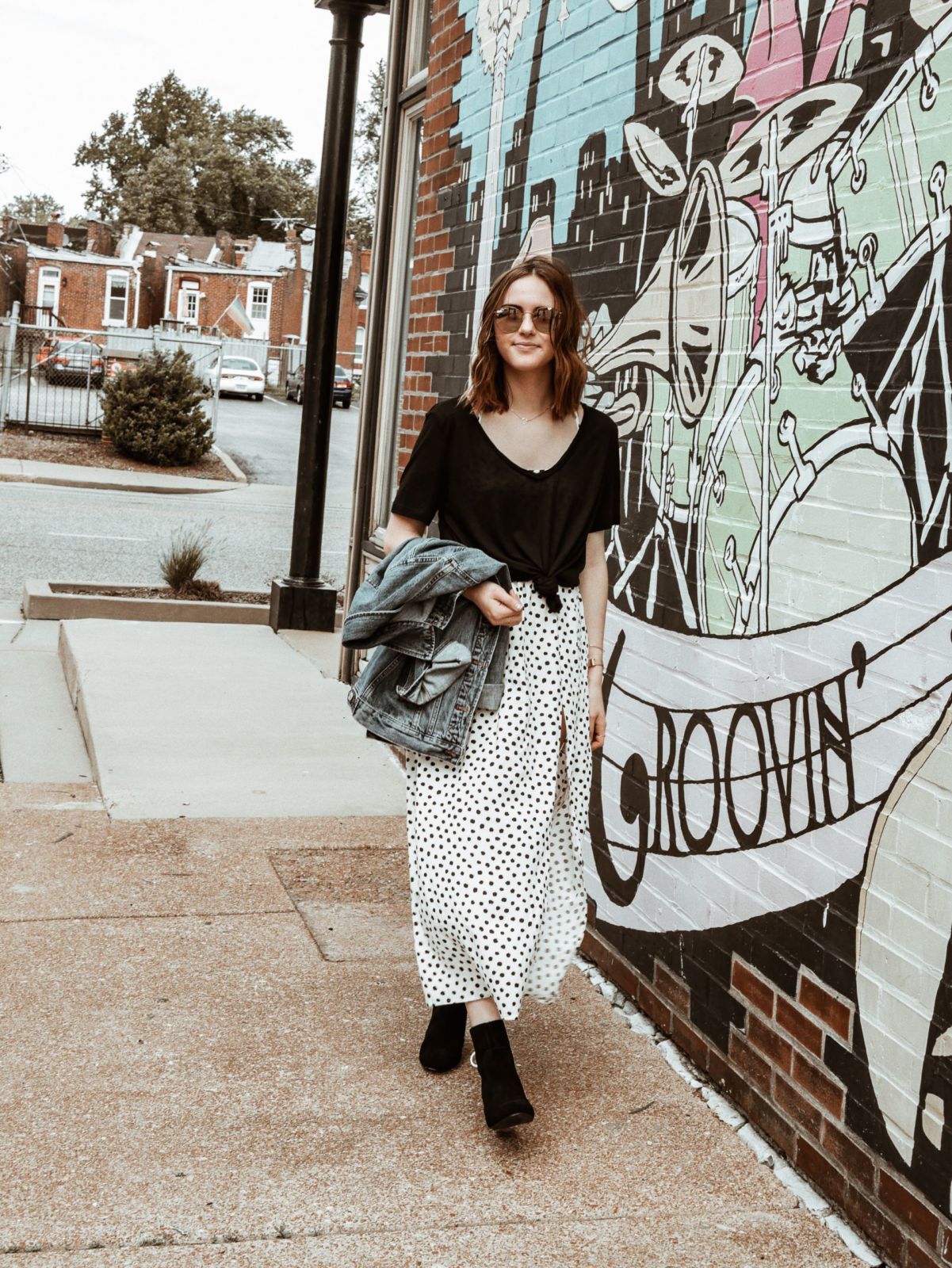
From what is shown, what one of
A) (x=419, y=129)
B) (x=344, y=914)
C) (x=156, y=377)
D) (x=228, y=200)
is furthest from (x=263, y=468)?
(x=228, y=200)

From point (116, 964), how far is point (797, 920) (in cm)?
200

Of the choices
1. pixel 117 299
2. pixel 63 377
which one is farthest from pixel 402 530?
pixel 117 299

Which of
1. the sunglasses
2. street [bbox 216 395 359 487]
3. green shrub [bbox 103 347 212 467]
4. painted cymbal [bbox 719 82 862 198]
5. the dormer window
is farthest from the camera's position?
the dormer window

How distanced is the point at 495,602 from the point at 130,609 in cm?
761

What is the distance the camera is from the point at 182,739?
6.45 metres

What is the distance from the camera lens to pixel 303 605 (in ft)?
32.1

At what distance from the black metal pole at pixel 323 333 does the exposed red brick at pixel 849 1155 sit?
22.9 feet

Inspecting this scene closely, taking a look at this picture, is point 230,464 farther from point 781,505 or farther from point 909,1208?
point 909,1208

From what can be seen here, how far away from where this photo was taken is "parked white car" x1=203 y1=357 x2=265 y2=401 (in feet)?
158

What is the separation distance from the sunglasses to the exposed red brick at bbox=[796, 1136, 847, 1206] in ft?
6.02

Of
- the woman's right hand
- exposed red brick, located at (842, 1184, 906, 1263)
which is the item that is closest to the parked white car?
the woman's right hand

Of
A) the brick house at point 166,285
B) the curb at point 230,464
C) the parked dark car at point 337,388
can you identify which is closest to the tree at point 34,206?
the brick house at point 166,285

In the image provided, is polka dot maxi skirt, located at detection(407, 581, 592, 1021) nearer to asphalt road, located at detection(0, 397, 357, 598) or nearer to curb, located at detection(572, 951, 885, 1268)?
curb, located at detection(572, 951, 885, 1268)

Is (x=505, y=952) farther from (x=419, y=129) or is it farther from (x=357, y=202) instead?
(x=357, y=202)
